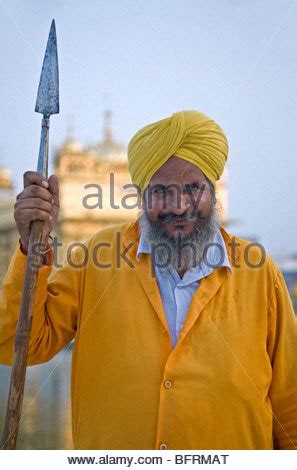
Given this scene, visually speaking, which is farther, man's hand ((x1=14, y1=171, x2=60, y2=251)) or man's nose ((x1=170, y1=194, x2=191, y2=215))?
man's nose ((x1=170, y1=194, x2=191, y2=215))

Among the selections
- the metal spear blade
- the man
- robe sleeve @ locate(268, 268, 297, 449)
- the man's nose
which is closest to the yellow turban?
the man

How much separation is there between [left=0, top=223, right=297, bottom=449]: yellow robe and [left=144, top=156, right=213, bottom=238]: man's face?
6.2 inches

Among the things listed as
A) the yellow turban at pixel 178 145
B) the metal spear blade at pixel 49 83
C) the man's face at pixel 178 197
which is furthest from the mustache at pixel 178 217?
the metal spear blade at pixel 49 83

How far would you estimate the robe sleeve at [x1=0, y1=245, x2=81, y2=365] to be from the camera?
5.84 feet

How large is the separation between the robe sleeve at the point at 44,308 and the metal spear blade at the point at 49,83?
42 cm

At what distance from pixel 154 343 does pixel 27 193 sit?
529 mm

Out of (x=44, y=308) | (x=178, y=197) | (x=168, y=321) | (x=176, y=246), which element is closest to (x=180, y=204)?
(x=178, y=197)

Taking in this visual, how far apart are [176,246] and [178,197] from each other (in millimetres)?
159

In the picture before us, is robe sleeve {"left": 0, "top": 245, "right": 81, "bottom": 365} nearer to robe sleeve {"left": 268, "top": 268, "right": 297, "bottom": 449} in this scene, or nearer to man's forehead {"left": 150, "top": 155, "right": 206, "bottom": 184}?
man's forehead {"left": 150, "top": 155, "right": 206, "bottom": 184}

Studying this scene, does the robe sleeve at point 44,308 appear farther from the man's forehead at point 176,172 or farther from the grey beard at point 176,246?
the man's forehead at point 176,172

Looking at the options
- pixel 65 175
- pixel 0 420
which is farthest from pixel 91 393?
pixel 65 175

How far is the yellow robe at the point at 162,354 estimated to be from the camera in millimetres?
1787

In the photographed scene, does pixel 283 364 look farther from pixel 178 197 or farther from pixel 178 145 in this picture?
pixel 178 145

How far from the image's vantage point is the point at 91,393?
1.81m
